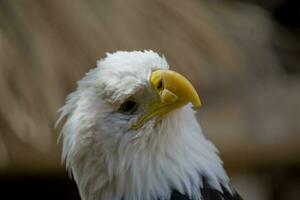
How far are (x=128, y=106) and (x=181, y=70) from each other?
4.56ft

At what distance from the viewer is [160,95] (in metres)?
1.79

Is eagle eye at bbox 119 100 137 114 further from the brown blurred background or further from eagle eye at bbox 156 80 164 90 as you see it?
the brown blurred background

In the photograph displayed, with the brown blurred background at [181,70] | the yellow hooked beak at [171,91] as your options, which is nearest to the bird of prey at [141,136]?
the yellow hooked beak at [171,91]

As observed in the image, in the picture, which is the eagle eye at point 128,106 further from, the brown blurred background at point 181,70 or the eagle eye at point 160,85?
the brown blurred background at point 181,70

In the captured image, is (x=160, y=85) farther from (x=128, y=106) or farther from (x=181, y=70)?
(x=181, y=70)

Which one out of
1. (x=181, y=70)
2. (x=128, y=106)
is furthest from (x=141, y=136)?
(x=181, y=70)

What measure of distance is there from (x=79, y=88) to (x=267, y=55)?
1.91 m

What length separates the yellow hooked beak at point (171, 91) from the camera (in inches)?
69.6

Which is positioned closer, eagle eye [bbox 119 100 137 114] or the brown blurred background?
eagle eye [bbox 119 100 137 114]

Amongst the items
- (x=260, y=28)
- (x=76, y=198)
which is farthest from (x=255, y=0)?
(x=76, y=198)

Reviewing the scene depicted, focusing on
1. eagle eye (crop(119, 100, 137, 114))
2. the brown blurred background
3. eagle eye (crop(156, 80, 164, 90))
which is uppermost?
eagle eye (crop(156, 80, 164, 90))

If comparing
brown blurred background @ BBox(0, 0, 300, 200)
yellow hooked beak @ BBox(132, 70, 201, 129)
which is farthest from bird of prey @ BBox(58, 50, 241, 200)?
brown blurred background @ BBox(0, 0, 300, 200)

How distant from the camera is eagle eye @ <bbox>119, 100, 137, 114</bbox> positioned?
1816 mm

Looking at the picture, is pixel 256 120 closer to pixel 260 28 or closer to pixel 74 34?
pixel 260 28
